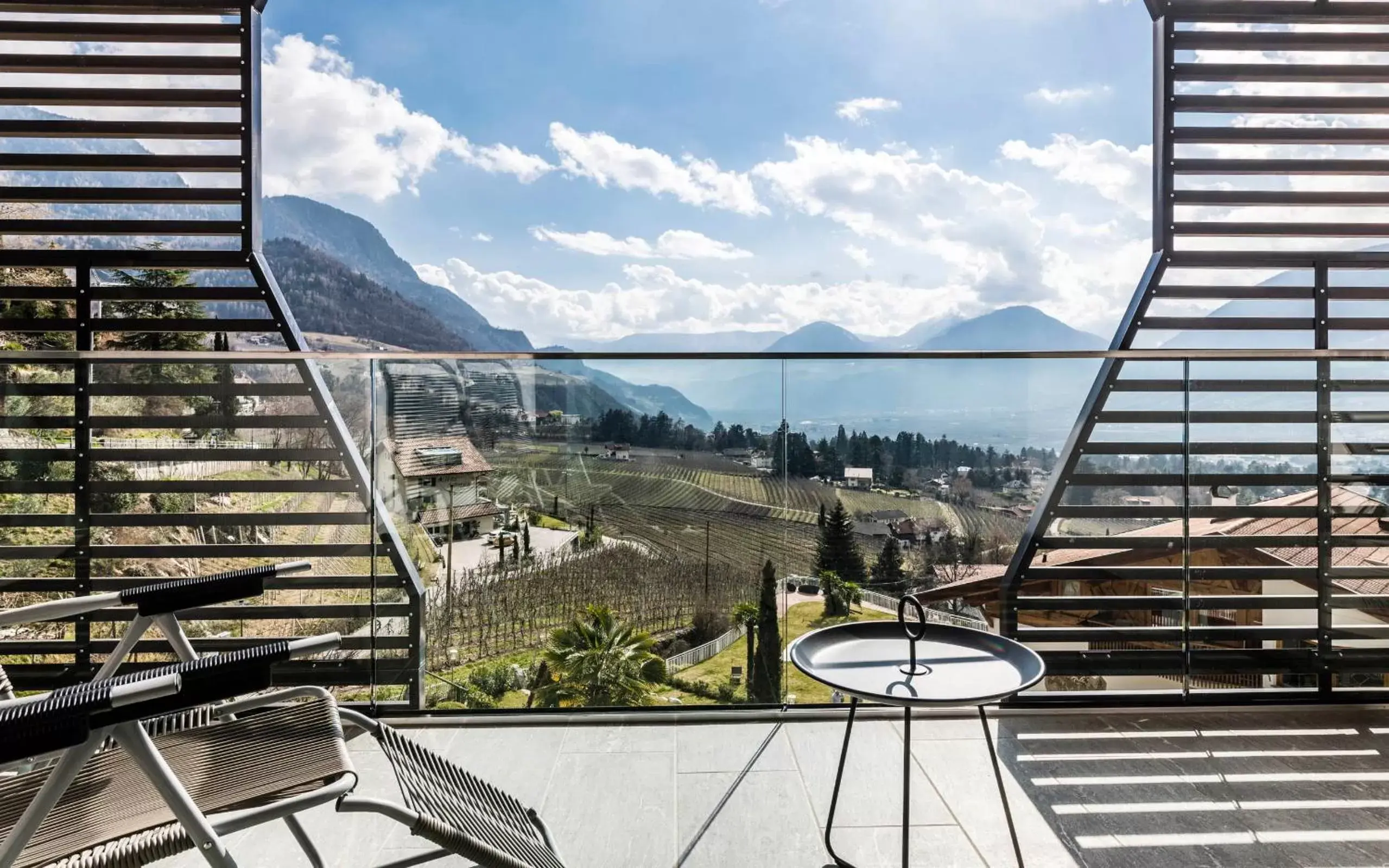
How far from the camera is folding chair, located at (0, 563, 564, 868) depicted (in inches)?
39.3

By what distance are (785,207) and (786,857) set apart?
22.1m

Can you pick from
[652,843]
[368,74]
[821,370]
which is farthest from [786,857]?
[368,74]

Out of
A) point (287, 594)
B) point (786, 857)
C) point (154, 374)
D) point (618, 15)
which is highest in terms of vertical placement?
point (618, 15)

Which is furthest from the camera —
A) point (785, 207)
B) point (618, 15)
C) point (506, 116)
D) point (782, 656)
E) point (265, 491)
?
point (506, 116)

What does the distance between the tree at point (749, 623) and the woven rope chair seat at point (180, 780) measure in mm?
1357

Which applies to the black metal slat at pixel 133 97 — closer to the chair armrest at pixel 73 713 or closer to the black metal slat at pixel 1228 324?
the chair armrest at pixel 73 713

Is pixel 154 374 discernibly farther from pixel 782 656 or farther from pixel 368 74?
pixel 368 74

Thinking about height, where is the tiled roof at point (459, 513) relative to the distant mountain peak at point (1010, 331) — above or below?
below

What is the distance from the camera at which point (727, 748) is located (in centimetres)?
231

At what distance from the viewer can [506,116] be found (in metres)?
23.7

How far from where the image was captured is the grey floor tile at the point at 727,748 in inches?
86.4

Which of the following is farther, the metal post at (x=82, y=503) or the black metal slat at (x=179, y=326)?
the black metal slat at (x=179, y=326)

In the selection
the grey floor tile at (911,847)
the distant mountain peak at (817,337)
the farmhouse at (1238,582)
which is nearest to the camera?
the grey floor tile at (911,847)

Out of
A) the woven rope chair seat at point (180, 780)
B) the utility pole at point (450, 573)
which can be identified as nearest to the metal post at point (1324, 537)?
the utility pole at point (450, 573)
